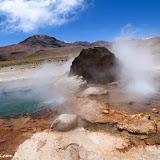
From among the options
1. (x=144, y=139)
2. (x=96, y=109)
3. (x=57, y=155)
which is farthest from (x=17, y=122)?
(x=144, y=139)

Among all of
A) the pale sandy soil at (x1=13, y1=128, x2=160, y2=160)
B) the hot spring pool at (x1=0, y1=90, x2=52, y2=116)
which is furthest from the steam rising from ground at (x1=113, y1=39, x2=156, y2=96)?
the hot spring pool at (x1=0, y1=90, x2=52, y2=116)

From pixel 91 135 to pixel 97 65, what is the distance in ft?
20.1

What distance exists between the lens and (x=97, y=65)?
30.2 ft

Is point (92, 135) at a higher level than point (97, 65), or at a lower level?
lower

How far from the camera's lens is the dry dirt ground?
311 centimetres

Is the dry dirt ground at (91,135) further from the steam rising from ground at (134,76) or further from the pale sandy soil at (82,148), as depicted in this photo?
the steam rising from ground at (134,76)

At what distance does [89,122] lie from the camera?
447 cm

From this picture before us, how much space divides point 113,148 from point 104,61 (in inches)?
263

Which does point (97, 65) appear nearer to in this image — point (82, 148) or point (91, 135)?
point (91, 135)

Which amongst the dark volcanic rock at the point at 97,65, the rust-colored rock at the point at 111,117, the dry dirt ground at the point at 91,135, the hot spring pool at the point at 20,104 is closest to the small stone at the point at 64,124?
the dry dirt ground at the point at 91,135

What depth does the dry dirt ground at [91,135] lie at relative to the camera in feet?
10.2

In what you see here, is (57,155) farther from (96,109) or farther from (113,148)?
(96,109)

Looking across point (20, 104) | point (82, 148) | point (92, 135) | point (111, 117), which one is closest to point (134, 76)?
point (111, 117)

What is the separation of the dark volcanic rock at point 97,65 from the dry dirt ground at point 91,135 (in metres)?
3.73
